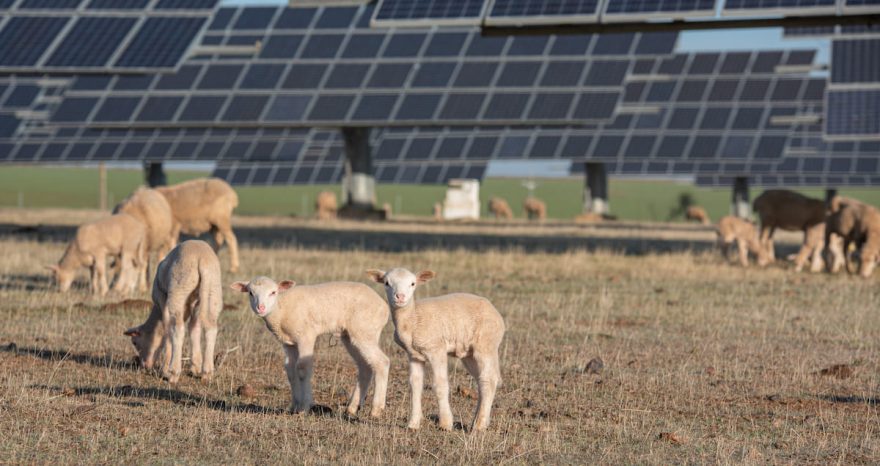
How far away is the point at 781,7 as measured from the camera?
20.3 m

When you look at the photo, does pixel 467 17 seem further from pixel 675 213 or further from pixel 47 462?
pixel 675 213

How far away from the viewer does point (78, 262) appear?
1527cm

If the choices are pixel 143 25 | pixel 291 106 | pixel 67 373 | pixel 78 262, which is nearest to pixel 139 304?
pixel 78 262

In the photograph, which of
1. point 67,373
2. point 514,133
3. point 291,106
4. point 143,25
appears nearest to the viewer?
point 67,373

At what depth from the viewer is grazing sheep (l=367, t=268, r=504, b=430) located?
795cm

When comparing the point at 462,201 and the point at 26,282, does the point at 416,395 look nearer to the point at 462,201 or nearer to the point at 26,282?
the point at 26,282

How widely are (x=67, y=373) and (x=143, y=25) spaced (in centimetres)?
1889

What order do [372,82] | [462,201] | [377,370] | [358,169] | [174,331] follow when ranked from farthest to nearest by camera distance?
[462,201], [358,169], [372,82], [174,331], [377,370]

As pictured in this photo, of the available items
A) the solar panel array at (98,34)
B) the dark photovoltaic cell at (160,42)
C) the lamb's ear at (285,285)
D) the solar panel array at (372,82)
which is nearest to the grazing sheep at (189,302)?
the lamb's ear at (285,285)

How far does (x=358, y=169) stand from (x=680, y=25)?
719 inches

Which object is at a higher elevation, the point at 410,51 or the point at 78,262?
the point at 410,51

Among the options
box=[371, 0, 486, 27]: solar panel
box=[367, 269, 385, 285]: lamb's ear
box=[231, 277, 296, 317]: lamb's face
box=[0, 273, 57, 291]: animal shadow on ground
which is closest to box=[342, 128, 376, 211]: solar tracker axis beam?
box=[371, 0, 486, 27]: solar panel

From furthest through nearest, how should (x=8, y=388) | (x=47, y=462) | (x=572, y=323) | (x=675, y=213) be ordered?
(x=675, y=213) → (x=572, y=323) → (x=8, y=388) → (x=47, y=462)

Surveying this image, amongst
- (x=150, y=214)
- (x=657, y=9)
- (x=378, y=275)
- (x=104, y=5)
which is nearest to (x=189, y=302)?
(x=378, y=275)
